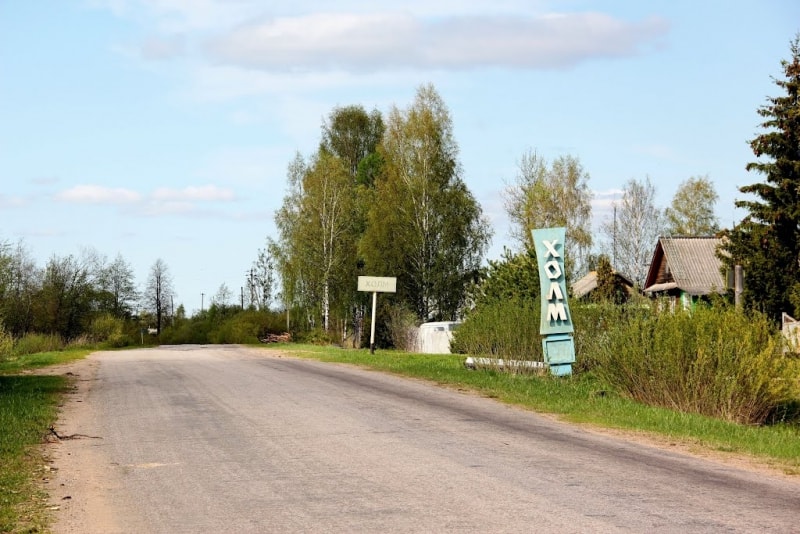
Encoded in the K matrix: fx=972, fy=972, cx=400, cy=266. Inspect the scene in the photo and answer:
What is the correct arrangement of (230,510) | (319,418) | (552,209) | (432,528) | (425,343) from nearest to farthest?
(432,528) → (230,510) → (319,418) → (425,343) → (552,209)

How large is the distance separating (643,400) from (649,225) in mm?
62026

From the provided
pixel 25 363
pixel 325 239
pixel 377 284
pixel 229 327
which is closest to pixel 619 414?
pixel 377 284

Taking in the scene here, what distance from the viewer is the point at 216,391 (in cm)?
1956

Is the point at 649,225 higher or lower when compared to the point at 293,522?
higher

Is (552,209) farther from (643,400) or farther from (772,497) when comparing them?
→ (772,497)

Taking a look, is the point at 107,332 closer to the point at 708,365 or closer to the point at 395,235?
the point at 395,235

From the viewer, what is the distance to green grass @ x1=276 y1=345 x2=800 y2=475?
12.8m

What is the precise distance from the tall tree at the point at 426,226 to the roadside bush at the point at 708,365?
38.4m

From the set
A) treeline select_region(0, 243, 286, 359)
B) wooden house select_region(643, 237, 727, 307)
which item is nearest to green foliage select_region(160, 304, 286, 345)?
treeline select_region(0, 243, 286, 359)

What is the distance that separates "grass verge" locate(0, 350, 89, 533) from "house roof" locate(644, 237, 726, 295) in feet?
120

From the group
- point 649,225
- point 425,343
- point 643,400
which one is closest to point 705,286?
point 425,343

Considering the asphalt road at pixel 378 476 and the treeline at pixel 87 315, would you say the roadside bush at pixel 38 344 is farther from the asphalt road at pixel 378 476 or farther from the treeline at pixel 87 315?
the asphalt road at pixel 378 476

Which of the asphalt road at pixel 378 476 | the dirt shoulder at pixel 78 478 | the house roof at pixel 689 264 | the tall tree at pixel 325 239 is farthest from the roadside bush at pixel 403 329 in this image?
the dirt shoulder at pixel 78 478

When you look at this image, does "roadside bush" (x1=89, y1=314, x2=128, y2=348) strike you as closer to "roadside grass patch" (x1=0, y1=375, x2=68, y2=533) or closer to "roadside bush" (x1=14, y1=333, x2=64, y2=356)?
"roadside bush" (x1=14, y1=333, x2=64, y2=356)
